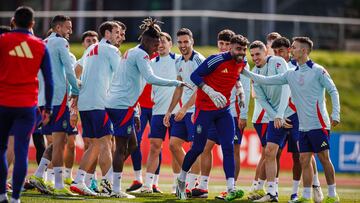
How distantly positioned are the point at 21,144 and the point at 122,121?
114 inches

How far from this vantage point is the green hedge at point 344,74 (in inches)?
1288

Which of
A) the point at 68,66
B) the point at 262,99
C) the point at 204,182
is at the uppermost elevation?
the point at 68,66

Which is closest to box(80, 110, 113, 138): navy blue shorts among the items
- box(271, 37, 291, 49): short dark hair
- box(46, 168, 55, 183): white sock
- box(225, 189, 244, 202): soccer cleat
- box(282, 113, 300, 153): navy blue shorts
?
box(46, 168, 55, 183): white sock

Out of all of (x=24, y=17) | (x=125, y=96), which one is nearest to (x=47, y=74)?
(x=24, y=17)

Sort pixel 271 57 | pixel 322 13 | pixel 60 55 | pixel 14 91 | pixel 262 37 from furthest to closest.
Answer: pixel 322 13, pixel 262 37, pixel 271 57, pixel 60 55, pixel 14 91

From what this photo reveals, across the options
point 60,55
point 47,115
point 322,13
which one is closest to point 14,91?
point 47,115

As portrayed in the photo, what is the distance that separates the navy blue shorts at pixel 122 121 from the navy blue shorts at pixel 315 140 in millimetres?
2765

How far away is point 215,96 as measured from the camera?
15.3 meters

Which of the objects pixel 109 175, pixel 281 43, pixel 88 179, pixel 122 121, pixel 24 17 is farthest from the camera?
pixel 109 175

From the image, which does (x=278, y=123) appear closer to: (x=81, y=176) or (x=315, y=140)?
(x=315, y=140)

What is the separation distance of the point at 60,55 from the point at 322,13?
24.7 metres

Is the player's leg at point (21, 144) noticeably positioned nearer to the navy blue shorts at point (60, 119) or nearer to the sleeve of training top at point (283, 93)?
the navy blue shorts at point (60, 119)

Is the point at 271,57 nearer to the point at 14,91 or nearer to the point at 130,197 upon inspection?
the point at 130,197

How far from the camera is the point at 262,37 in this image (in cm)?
3431
